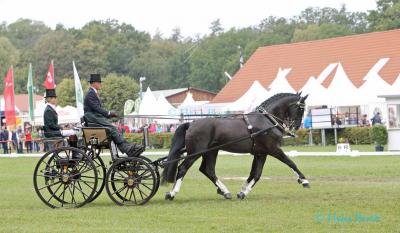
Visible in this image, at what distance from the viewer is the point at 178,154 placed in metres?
14.9

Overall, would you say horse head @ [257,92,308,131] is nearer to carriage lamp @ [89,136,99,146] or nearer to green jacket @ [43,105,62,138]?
carriage lamp @ [89,136,99,146]

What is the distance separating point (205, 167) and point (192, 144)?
606 mm

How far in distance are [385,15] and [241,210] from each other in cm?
6766

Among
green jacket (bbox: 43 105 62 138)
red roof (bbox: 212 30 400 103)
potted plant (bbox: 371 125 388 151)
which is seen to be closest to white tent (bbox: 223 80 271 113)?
potted plant (bbox: 371 125 388 151)

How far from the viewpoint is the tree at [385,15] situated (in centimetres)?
7622

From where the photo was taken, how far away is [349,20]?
126375mm

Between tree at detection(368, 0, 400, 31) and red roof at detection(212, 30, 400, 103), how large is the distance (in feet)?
48.3

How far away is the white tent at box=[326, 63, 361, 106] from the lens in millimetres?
39969

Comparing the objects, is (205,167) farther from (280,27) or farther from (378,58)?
(280,27)

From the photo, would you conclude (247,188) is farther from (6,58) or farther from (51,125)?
(6,58)

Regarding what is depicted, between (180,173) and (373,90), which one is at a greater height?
(373,90)

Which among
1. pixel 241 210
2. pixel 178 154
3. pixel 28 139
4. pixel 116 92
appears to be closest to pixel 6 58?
pixel 116 92

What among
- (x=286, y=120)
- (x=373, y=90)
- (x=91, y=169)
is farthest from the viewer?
(x=373, y=90)

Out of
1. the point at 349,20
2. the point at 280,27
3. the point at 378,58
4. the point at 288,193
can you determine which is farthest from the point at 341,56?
the point at 349,20
